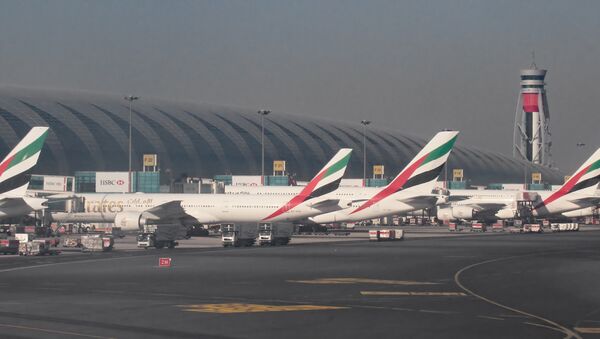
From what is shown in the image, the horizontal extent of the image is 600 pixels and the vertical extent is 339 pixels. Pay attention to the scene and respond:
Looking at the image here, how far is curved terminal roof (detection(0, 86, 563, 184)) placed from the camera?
14738 centimetres

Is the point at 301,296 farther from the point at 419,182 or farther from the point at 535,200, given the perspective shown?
the point at 535,200

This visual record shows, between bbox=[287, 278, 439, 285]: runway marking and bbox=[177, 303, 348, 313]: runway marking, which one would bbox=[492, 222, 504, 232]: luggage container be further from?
bbox=[177, 303, 348, 313]: runway marking

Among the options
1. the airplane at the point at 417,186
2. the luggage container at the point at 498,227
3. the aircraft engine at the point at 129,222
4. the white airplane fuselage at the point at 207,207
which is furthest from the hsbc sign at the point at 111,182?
the luggage container at the point at 498,227

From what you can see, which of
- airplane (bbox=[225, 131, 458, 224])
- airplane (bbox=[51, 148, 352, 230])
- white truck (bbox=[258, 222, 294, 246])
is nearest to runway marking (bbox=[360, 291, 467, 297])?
white truck (bbox=[258, 222, 294, 246])

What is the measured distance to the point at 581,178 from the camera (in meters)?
111

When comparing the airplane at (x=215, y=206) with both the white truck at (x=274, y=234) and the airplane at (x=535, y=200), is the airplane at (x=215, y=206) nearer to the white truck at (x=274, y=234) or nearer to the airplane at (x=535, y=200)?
the white truck at (x=274, y=234)

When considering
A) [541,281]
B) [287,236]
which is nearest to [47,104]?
[287,236]

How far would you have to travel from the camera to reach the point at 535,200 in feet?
384

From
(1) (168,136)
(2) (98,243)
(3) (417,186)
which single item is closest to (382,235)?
(3) (417,186)

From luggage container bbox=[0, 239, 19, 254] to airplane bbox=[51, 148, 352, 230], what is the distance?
22.5 m

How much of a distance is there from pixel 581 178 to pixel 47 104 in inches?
3301

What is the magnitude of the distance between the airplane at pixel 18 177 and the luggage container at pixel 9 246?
5.59 metres

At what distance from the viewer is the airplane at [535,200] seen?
11075cm

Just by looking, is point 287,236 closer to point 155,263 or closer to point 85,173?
point 155,263
